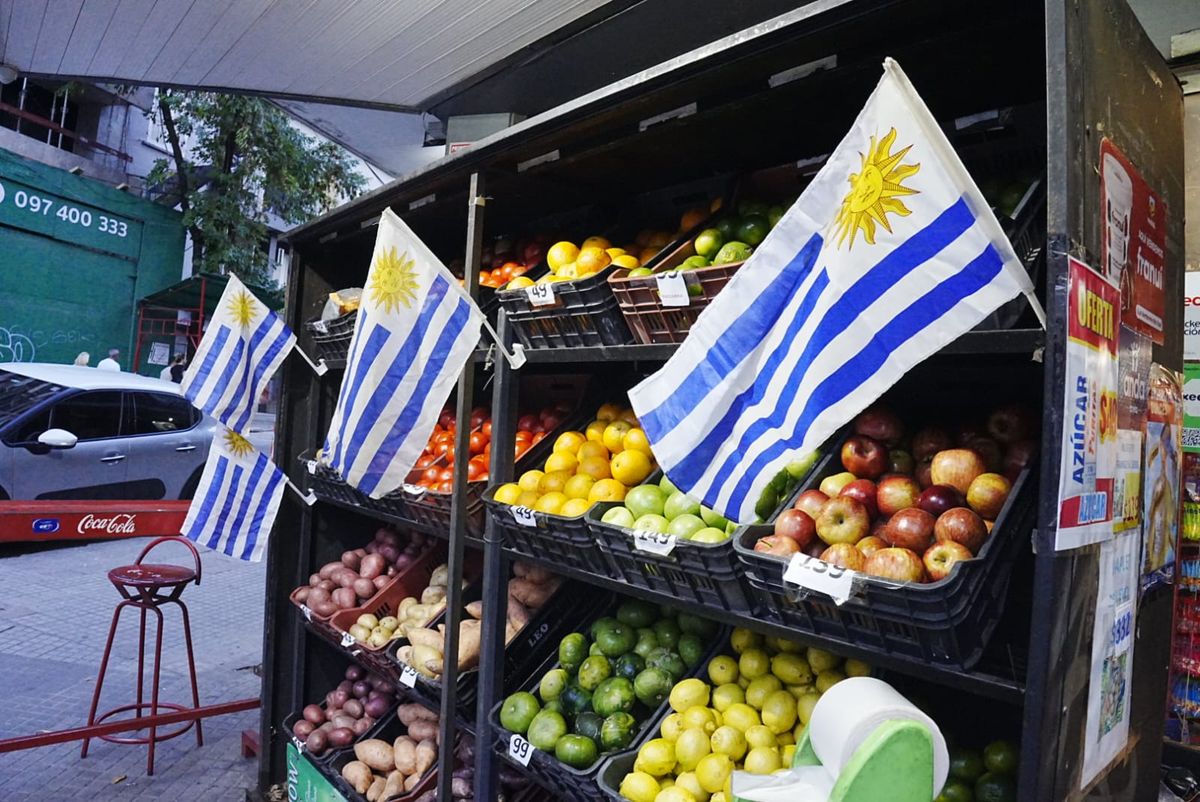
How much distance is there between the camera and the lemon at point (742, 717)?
222 cm

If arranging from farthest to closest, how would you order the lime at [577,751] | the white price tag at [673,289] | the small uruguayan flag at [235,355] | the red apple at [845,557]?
the small uruguayan flag at [235,355] → the lime at [577,751] → the white price tag at [673,289] → the red apple at [845,557]

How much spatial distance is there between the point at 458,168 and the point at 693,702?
2.01 metres

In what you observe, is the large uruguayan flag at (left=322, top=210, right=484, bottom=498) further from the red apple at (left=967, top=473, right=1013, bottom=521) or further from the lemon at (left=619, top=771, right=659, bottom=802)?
the red apple at (left=967, top=473, right=1013, bottom=521)

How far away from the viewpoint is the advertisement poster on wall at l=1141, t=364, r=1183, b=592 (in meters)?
1.85

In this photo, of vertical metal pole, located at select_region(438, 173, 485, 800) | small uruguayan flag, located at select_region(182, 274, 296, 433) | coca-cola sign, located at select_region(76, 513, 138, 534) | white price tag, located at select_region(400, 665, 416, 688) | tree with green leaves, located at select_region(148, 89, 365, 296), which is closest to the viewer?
vertical metal pole, located at select_region(438, 173, 485, 800)

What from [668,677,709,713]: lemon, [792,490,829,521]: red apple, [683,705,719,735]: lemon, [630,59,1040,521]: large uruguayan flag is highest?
[630,59,1040,521]: large uruguayan flag

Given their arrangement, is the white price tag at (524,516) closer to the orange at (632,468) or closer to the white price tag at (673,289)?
the orange at (632,468)

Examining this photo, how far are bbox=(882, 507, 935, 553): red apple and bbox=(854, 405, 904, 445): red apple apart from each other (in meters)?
0.37

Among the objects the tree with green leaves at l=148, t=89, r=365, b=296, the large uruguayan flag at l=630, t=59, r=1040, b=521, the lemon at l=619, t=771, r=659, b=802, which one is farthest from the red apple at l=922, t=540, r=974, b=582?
the tree with green leaves at l=148, t=89, r=365, b=296

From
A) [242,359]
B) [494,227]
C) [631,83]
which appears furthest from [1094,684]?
[242,359]

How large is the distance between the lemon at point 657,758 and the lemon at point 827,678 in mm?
453

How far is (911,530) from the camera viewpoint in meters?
1.71

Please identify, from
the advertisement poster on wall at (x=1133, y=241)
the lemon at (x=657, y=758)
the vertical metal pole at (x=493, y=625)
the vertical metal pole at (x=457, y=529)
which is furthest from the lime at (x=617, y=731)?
the advertisement poster on wall at (x=1133, y=241)

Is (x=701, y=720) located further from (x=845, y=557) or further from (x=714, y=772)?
(x=845, y=557)
